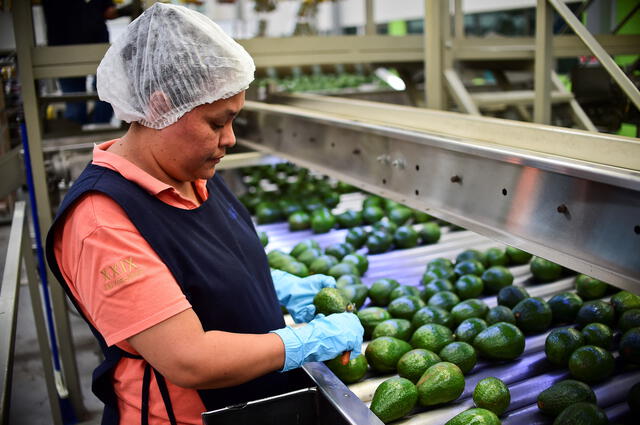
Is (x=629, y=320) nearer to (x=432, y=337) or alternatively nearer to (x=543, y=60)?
(x=432, y=337)

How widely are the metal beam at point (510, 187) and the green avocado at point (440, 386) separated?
459 mm

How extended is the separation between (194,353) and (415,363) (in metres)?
0.88

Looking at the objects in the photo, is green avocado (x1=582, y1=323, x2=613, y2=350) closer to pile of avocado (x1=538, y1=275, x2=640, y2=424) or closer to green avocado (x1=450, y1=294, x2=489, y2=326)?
pile of avocado (x1=538, y1=275, x2=640, y2=424)

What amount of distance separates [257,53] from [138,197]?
8.55ft

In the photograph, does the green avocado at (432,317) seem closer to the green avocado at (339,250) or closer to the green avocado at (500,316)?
the green avocado at (500,316)

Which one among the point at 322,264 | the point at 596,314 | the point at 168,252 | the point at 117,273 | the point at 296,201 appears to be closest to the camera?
the point at 117,273

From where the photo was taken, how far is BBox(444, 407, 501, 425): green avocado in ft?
5.32

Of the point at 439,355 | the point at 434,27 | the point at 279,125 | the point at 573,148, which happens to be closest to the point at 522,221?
the point at 573,148

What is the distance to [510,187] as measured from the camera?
1.72 meters

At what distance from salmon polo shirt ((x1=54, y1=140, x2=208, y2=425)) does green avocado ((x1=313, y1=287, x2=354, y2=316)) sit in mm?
703

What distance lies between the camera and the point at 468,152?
6.13 feet

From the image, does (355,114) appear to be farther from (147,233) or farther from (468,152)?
(147,233)

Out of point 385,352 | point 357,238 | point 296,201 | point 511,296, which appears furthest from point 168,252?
point 296,201

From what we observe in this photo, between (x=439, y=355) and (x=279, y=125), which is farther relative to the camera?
(x=279, y=125)
